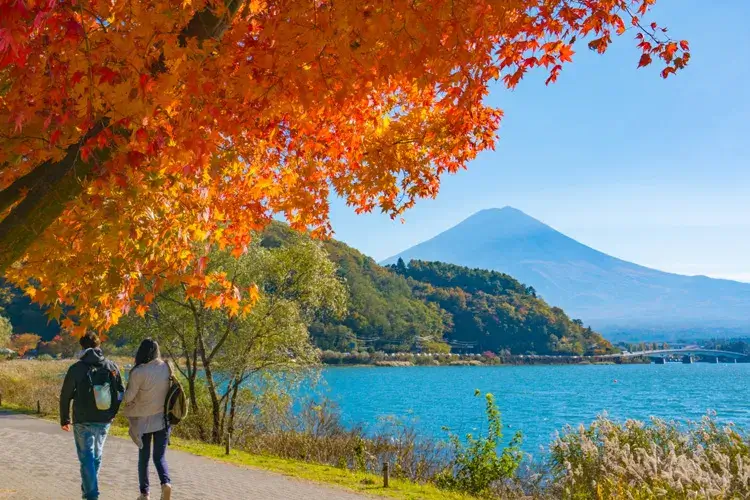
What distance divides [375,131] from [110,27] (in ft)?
10.5

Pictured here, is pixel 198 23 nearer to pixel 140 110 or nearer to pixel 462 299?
pixel 140 110

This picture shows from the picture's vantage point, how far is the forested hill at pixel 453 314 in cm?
11944

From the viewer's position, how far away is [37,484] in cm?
928

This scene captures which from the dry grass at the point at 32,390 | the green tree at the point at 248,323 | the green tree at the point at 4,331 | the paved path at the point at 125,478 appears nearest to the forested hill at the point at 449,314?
the green tree at the point at 4,331

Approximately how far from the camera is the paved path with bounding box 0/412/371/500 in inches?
351

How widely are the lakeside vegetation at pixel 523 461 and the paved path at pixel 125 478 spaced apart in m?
0.96

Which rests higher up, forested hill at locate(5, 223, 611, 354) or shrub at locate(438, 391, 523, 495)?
forested hill at locate(5, 223, 611, 354)

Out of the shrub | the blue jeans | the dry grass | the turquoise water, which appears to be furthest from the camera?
the turquoise water

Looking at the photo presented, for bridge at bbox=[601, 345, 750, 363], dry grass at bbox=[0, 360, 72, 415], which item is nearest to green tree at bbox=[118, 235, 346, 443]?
dry grass at bbox=[0, 360, 72, 415]

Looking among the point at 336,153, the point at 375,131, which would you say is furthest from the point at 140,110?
the point at 375,131

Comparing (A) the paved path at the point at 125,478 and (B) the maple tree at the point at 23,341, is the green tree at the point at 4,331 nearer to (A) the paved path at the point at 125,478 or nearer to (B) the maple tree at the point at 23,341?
(B) the maple tree at the point at 23,341

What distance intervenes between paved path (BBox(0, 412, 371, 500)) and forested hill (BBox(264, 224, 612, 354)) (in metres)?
98.2

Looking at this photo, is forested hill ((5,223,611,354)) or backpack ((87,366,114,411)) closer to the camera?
backpack ((87,366,114,411))

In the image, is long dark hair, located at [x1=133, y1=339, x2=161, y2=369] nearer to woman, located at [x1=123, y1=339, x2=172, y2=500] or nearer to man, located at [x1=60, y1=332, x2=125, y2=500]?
woman, located at [x1=123, y1=339, x2=172, y2=500]
